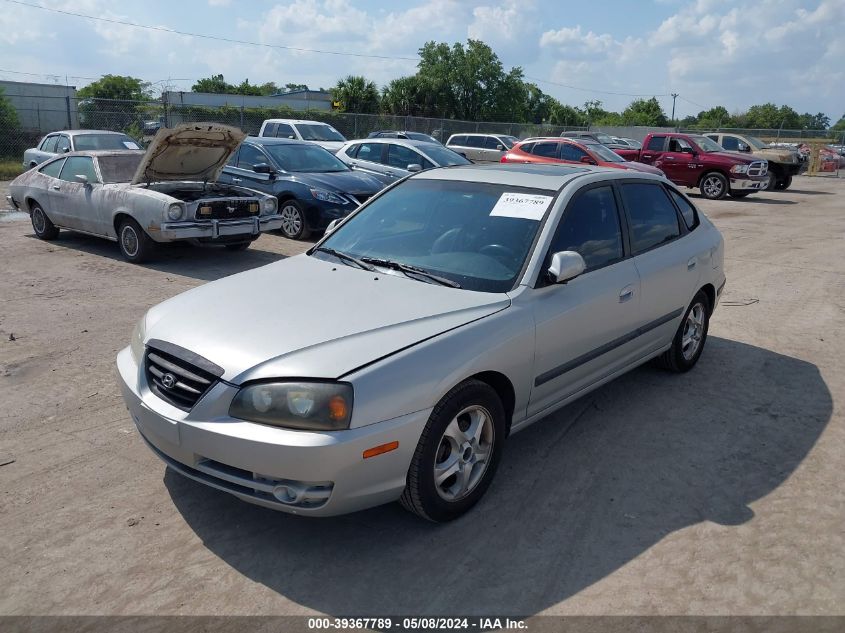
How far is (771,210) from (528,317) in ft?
57.8

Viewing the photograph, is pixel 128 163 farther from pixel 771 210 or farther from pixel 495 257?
pixel 771 210

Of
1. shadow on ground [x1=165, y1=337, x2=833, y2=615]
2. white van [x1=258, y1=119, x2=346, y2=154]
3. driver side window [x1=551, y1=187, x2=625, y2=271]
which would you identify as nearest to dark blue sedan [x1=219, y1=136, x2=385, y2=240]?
driver side window [x1=551, y1=187, x2=625, y2=271]

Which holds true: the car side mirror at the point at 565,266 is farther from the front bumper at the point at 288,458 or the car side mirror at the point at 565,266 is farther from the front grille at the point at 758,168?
the front grille at the point at 758,168

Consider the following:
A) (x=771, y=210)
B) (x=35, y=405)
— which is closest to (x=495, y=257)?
(x=35, y=405)

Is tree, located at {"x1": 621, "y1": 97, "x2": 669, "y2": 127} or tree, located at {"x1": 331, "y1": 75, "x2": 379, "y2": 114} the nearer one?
tree, located at {"x1": 331, "y1": 75, "x2": 379, "y2": 114}

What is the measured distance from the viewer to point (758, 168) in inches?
811

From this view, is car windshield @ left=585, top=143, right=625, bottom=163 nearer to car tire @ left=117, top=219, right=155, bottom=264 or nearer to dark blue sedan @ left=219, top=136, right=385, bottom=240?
dark blue sedan @ left=219, top=136, right=385, bottom=240

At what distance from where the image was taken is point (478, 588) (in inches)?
121

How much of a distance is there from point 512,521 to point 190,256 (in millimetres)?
7835

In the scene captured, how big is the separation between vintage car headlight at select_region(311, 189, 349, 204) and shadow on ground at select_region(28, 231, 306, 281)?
47.9 inches

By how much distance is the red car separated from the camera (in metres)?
17.5

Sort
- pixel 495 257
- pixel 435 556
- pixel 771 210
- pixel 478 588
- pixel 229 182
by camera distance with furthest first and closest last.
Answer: pixel 771 210
pixel 229 182
pixel 495 257
pixel 435 556
pixel 478 588

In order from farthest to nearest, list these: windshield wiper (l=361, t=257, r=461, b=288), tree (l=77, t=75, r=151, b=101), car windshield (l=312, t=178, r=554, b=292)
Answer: tree (l=77, t=75, r=151, b=101) < car windshield (l=312, t=178, r=554, b=292) < windshield wiper (l=361, t=257, r=461, b=288)

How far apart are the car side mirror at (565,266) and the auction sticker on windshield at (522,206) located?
1.30 ft
